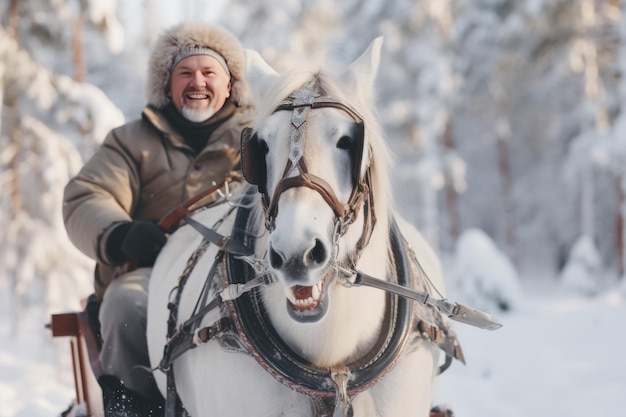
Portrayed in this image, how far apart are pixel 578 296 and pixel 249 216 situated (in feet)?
60.0

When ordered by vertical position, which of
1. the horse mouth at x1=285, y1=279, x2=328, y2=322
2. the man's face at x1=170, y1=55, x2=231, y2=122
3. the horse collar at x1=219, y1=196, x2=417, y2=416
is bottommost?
the horse collar at x1=219, y1=196, x2=417, y2=416

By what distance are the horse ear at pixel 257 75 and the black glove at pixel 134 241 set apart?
1041 mm

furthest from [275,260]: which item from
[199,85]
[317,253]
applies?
[199,85]

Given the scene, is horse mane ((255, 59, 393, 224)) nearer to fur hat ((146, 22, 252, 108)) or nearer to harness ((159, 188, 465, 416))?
harness ((159, 188, 465, 416))

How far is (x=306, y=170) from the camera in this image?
2.05m

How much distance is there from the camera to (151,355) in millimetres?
3270

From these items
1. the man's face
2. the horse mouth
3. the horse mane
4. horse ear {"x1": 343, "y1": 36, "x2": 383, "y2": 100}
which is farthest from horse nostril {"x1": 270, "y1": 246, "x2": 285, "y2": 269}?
the man's face

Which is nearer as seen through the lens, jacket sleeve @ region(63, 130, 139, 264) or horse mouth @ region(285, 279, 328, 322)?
horse mouth @ region(285, 279, 328, 322)

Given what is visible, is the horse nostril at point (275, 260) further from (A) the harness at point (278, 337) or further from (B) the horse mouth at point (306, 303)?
(A) the harness at point (278, 337)

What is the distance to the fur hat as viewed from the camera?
151 inches

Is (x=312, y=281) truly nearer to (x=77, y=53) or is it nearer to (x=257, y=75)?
(x=257, y=75)

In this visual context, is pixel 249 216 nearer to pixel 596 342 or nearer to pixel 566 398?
pixel 566 398

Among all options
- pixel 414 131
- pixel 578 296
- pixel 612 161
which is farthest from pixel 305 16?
pixel 578 296

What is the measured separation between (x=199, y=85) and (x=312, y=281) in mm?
2098
